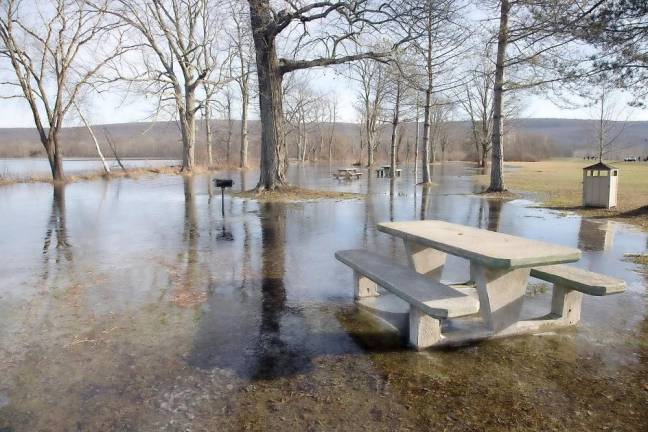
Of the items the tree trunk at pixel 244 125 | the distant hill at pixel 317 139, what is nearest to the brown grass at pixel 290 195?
the tree trunk at pixel 244 125

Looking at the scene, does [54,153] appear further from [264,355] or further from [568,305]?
[568,305]

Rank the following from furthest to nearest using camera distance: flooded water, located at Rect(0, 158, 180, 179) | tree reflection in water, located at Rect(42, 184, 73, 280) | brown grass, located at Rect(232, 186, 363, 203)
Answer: flooded water, located at Rect(0, 158, 180, 179) → brown grass, located at Rect(232, 186, 363, 203) → tree reflection in water, located at Rect(42, 184, 73, 280)

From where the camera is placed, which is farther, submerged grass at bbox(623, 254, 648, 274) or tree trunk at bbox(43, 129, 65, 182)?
tree trunk at bbox(43, 129, 65, 182)

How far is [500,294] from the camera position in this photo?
3.70 m

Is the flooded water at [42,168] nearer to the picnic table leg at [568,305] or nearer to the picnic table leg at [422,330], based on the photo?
the picnic table leg at [422,330]

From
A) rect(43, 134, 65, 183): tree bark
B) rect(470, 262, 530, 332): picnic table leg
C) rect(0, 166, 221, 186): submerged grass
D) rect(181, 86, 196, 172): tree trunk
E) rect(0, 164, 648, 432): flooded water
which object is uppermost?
rect(181, 86, 196, 172): tree trunk

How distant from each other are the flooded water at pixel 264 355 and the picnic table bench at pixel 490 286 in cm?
17

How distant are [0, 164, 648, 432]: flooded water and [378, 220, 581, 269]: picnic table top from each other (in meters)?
0.71

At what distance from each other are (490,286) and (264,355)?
1.82 m

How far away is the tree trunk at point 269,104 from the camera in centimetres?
1404

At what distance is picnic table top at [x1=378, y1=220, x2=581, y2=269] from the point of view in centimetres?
328

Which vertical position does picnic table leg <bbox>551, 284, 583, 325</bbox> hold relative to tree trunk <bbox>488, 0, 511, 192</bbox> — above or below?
below

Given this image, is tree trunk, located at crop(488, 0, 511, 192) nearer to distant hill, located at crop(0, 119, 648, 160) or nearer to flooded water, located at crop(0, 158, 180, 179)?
flooded water, located at crop(0, 158, 180, 179)

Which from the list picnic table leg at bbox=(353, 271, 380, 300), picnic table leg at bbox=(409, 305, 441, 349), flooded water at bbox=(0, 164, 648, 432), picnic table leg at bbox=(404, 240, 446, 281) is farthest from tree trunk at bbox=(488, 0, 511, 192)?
picnic table leg at bbox=(409, 305, 441, 349)
